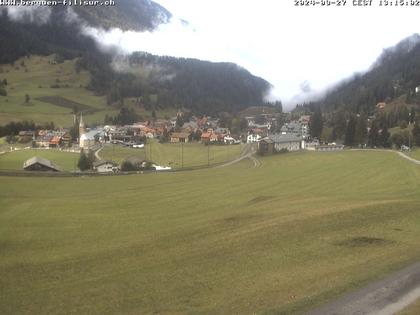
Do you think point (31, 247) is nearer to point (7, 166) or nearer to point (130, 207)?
point (130, 207)

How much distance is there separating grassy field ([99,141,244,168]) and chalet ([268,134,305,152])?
8.40m

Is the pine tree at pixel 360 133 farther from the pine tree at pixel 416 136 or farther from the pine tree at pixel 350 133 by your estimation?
the pine tree at pixel 416 136

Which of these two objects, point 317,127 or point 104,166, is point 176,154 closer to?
point 104,166

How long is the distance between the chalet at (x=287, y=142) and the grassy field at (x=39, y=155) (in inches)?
1623

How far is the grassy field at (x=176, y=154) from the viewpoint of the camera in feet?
315

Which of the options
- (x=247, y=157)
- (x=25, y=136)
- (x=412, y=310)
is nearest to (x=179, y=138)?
(x=25, y=136)

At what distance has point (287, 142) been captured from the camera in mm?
110312

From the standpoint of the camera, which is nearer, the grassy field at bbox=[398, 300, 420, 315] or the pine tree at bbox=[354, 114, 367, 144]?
the grassy field at bbox=[398, 300, 420, 315]

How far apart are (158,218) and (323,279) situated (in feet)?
65.1

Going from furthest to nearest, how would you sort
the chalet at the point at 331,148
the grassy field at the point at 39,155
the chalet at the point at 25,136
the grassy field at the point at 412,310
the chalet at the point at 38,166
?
the chalet at the point at 25,136, the chalet at the point at 331,148, the grassy field at the point at 39,155, the chalet at the point at 38,166, the grassy field at the point at 412,310

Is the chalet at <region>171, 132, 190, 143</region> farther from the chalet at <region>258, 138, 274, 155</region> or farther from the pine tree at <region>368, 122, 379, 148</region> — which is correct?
the pine tree at <region>368, 122, 379, 148</region>

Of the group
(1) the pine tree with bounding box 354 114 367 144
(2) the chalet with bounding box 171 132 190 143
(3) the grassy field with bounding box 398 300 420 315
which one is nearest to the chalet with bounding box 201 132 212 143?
(2) the chalet with bounding box 171 132 190 143

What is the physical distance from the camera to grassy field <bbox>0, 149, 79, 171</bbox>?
8606cm

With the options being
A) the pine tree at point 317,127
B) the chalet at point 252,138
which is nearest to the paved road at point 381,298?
the pine tree at point 317,127
